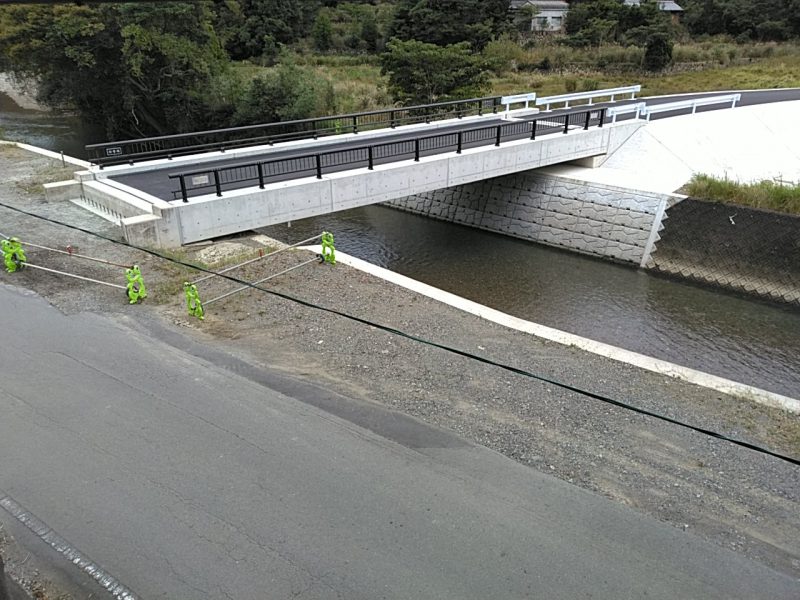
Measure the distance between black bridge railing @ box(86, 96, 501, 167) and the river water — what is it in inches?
132

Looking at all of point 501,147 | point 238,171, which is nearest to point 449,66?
point 501,147

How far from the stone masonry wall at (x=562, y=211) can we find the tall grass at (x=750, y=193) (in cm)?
105

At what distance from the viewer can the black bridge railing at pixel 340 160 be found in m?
12.7

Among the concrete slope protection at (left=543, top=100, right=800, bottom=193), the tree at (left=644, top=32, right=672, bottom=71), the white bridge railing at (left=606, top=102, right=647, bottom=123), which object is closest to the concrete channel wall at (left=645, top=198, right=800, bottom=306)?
the concrete slope protection at (left=543, top=100, right=800, bottom=193)

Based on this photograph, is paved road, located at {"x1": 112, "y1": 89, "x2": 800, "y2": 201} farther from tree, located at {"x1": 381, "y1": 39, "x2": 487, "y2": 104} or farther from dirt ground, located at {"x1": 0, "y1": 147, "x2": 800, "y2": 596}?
tree, located at {"x1": 381, "y1": 39, "x2": 487, "y2": 104}

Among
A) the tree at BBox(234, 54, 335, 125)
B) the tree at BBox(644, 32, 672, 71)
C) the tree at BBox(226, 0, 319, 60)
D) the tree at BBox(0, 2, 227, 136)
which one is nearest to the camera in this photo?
the tree at BBox(0, 2, 227, 136)

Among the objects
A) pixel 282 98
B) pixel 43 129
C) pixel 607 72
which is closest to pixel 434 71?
pixel 282 98

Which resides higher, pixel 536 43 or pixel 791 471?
pixel 536 43

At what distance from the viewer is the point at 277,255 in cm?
1190

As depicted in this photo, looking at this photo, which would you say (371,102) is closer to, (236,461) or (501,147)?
(501,147)

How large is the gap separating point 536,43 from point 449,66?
2961cm

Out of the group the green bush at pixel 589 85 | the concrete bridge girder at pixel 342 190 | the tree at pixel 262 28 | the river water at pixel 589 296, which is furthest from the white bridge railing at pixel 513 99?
the tree at pixel 262 28

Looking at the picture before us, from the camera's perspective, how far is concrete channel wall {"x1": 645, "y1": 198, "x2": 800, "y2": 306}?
14953mm

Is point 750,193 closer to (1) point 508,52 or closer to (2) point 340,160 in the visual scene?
(2) point 340,160
